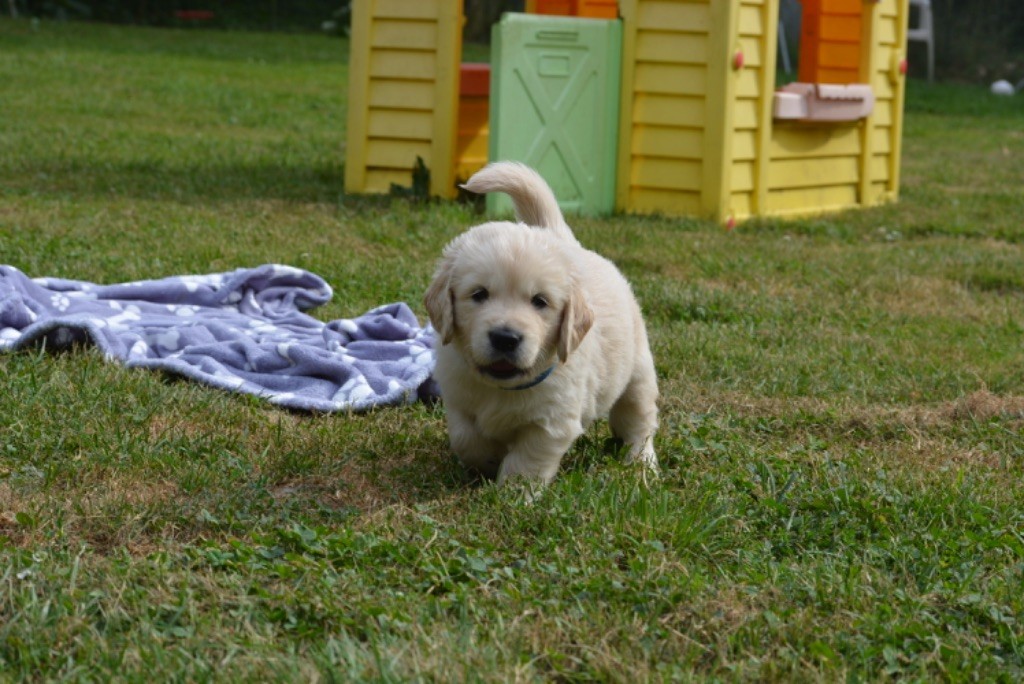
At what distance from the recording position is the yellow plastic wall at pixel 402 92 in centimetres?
828

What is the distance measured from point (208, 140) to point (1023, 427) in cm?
834

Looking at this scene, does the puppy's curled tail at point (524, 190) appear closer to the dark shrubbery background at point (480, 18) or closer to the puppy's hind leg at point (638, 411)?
the puppy's hind leg at point (638, 411)

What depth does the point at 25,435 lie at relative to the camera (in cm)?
357

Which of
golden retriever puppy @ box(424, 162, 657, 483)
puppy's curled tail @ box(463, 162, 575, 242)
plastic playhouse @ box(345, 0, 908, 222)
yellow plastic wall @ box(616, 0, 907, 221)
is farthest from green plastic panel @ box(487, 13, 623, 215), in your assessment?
golden retriever puppy @ box(424, 162, 657, 483)

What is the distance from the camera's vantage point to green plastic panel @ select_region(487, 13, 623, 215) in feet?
25.4

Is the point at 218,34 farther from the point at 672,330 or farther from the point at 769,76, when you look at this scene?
the point at 672,330

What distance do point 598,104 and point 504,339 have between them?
5.34 metres

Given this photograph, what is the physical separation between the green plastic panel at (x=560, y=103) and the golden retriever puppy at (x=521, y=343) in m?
4.04

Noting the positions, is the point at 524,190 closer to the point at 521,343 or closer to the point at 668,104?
the point at 521,343

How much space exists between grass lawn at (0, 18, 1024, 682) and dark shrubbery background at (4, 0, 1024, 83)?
15.4m

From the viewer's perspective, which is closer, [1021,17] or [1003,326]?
[1003,326]

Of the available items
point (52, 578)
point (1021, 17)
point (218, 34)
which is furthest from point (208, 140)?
point (1021, 17)

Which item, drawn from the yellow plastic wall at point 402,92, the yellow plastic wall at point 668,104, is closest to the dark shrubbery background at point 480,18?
the yellow plastic wall at point 668,104

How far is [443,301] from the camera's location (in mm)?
3332
